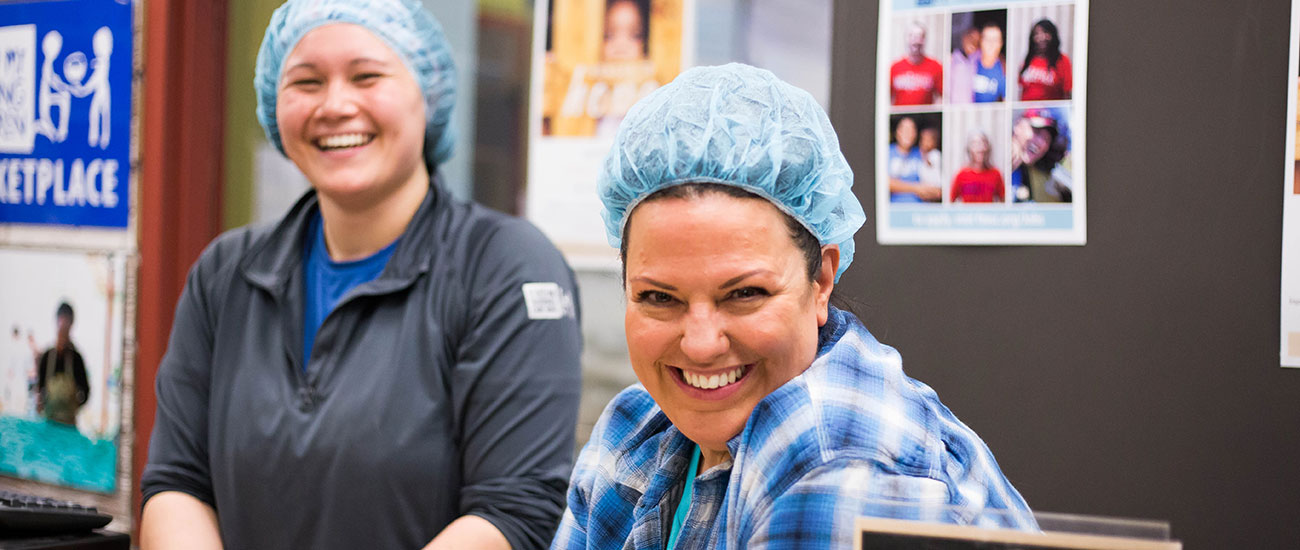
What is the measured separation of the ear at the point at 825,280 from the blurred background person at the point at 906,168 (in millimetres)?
433

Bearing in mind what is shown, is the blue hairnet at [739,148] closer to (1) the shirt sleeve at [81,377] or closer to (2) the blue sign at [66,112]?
(2) the blue sign at [66,112]

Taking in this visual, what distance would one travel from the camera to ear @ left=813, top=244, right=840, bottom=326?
3.70ft

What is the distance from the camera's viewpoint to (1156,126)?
56.1 inches

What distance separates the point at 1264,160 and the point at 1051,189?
26cm

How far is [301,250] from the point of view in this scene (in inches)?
73.3

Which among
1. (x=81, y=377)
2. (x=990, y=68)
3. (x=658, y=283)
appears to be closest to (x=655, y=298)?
(x=658, y=283)

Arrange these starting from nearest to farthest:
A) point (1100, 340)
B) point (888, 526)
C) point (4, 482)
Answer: point (888, 526)
point (1100, 340)
point (4, 482)

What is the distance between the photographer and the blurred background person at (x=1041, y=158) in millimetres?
1463

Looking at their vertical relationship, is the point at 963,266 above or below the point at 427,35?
below

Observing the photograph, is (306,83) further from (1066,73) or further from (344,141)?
(1066,73)

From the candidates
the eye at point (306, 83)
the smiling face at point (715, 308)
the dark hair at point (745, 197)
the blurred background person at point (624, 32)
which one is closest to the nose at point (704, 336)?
the smiling face at point (715, 308)

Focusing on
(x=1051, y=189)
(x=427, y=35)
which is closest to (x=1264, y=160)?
(x=1051, y=189)

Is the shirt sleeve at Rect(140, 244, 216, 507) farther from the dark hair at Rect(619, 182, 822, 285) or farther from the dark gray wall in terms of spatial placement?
the dark gray wall

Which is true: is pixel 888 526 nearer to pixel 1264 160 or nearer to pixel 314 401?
pixel 1264 160
